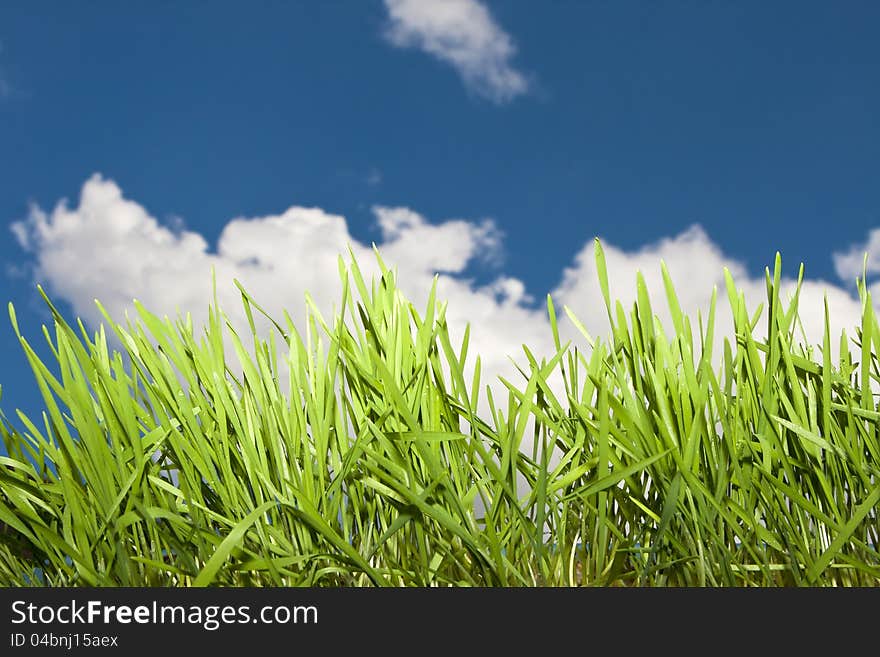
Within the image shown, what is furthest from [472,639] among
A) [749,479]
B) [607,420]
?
[749,479]

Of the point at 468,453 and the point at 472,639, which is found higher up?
the point at 468,453

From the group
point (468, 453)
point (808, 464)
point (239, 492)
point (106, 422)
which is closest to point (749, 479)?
point (808, 464)

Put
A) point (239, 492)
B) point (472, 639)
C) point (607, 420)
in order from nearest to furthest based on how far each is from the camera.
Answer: point (472, 639), point (607, 420), point (239, 492)

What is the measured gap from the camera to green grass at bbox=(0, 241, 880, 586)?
1020 millimetres

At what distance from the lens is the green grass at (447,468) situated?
40.1 inches

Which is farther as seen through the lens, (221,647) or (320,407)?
(320,407)

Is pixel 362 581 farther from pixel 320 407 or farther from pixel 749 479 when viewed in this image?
pixel 749 479

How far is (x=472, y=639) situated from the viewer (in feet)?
2.96

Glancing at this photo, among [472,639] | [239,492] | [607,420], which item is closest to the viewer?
[472,639]

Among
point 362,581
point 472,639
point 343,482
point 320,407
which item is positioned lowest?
point 472,639

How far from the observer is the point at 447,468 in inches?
41.7

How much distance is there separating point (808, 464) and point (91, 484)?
1.04 m

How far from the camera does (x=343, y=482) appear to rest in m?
1.09

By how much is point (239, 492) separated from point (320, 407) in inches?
6.8
